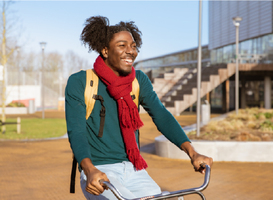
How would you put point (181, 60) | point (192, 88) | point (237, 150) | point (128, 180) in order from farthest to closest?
point (181, 60) → point (192, 88) → point (237, 150) → point (128, 180)

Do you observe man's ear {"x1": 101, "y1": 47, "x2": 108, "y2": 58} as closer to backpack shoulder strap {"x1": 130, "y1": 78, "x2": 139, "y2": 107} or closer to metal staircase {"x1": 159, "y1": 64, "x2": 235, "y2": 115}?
backpack shoulder strap {"x1": 130, "y1": 78, "x2": 139, "y2": 107}

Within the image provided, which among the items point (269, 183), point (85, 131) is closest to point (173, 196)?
point (85, 131)

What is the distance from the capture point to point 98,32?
265 cm

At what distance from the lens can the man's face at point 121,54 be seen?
2525 mm

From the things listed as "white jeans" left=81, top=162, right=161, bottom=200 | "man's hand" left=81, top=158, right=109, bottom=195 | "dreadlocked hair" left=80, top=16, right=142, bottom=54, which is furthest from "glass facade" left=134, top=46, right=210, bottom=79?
"man's hand" left=81, top=158, right=109, bottom=195

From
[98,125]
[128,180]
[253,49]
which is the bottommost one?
[128,180]

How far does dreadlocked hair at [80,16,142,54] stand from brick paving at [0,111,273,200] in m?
3.99

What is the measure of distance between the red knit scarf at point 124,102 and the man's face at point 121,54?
0.17 ft

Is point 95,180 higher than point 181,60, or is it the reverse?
point 181,60

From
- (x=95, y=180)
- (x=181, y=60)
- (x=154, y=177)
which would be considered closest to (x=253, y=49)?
(x=181, y=60)

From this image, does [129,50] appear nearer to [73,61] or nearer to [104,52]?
[104,52]

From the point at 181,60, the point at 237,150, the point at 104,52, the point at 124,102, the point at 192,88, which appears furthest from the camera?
the point at 181,60

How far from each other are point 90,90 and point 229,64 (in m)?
24.3

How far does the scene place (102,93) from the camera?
8.28 feet
